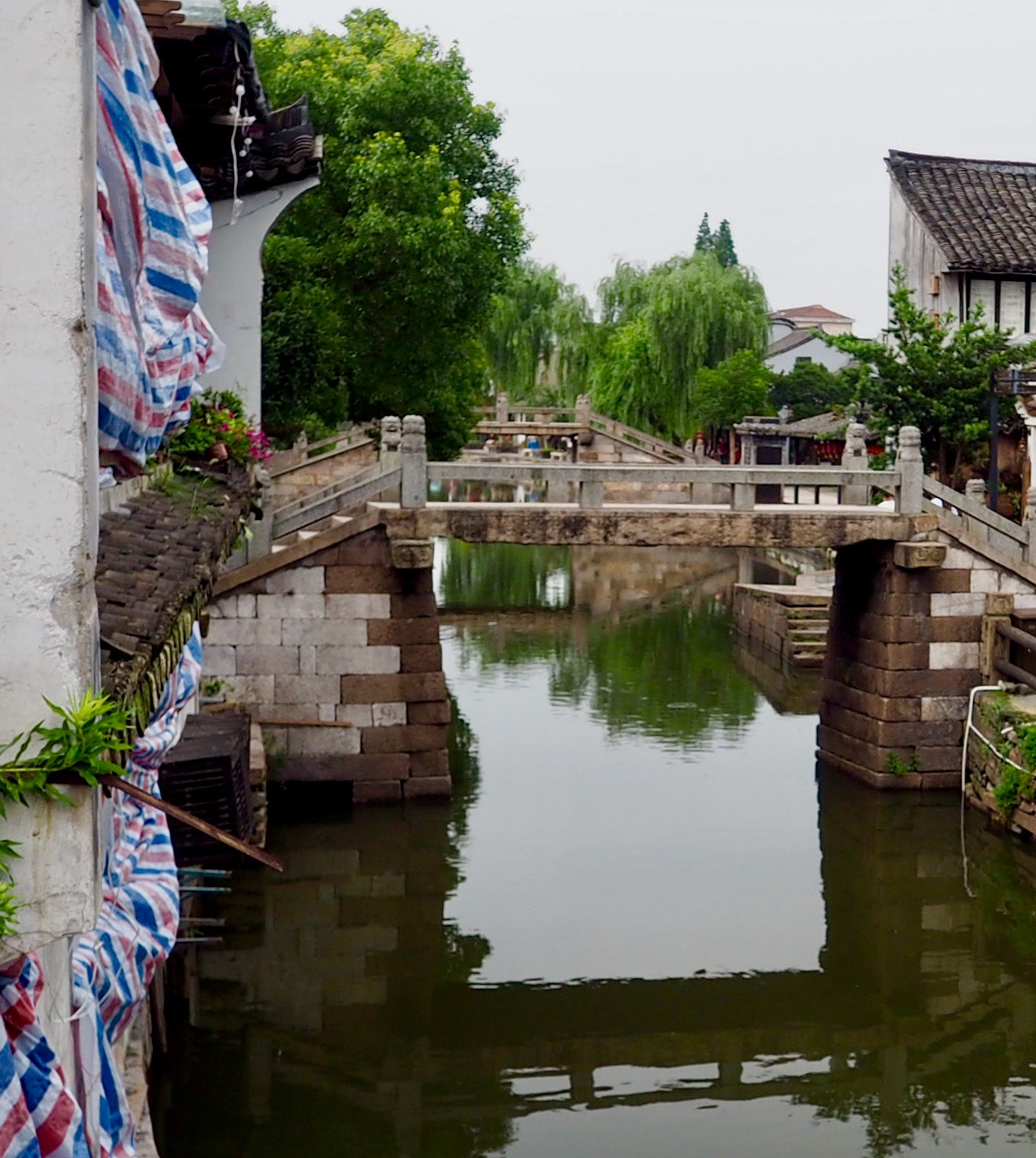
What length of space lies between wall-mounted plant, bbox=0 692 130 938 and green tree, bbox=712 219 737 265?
82.2 m

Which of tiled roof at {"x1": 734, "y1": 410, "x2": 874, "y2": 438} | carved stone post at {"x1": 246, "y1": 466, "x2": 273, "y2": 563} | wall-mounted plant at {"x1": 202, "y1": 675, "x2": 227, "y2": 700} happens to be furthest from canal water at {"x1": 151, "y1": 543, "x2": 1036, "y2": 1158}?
tiled roof at {"x1": 734, "y1": 410, "x2": 874, "y2": 438}

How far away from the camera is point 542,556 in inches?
1796

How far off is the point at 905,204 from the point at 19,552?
27.9m

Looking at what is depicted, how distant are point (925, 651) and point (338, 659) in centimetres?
649

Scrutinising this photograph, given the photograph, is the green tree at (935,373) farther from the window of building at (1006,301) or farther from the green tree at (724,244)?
the green tree at (724,244)

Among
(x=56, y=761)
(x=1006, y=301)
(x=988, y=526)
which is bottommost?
(x=56, y=761)

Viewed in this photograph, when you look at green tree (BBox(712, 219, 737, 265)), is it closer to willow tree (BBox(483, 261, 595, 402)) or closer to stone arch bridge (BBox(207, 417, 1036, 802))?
willow tree (BBox(483, 261, 595, 402))

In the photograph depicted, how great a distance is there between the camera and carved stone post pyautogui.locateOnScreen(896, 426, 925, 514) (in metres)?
18.5

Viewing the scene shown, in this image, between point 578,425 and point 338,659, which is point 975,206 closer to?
point 338,659

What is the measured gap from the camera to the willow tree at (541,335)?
52.2 metres

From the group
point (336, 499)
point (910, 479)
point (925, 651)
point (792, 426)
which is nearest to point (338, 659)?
point (336, 499)

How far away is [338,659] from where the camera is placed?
721 inches

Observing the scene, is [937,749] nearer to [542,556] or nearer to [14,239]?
[14,239]

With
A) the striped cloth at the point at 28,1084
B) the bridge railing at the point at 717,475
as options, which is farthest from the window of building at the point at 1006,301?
the striped cloth at the point at 28,1084
